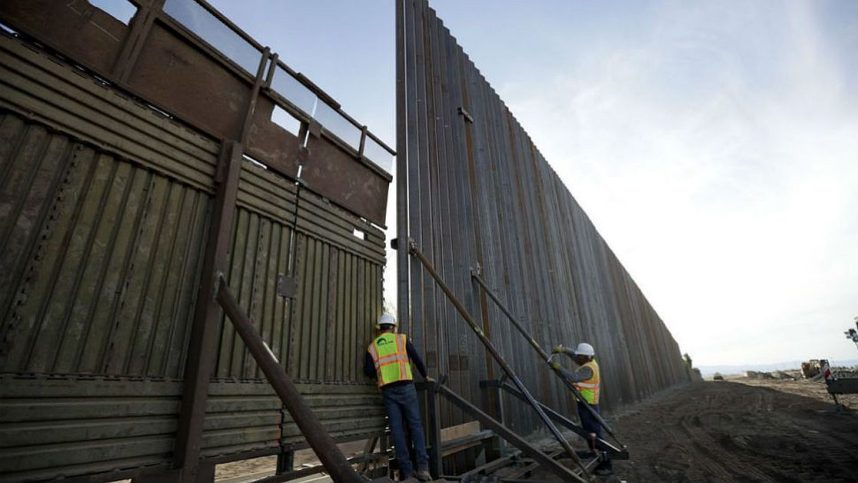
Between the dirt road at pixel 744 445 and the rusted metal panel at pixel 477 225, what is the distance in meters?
2.13

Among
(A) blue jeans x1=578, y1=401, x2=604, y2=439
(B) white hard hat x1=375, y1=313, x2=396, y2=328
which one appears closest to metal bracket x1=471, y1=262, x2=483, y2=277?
(B) white hard hat x1=375, y1=313, x2=396, y2=328

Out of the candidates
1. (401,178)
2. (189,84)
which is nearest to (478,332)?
(401,178)

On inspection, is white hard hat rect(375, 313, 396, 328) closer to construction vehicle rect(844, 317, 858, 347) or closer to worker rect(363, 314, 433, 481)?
worker rect(363, 314, 433, 481)

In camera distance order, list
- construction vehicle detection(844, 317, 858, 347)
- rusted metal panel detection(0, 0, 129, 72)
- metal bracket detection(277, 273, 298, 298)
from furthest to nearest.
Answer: construction vehicle detection(844, 317, 858, 347) → metal bracket detection(277, 273, 298, 298) → rusted metal panel detection(0, 0, 129, 72)

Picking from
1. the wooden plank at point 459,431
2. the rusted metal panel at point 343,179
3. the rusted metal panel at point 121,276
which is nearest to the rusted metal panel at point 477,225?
the wooden plank at point 459,431

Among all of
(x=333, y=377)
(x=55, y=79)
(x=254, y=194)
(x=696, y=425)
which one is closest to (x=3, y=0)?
(x=55, y=79)

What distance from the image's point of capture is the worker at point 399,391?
183 inches

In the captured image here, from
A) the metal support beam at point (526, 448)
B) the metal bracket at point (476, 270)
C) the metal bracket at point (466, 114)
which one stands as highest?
the metal bracket at point (466, 114)

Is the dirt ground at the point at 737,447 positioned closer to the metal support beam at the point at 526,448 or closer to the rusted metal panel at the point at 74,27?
the metal support beam at the point at 526,448

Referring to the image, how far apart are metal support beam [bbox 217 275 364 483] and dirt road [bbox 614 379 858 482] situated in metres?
5.52

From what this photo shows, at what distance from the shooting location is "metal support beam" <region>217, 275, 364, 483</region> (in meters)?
2.32

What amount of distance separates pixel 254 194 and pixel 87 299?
186 cm

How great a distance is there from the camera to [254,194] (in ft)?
14.6

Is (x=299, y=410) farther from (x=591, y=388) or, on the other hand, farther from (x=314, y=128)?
(x=591, y=388)
